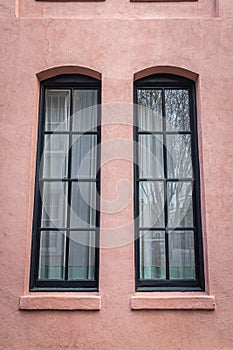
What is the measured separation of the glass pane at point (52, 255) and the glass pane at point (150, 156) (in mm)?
1291

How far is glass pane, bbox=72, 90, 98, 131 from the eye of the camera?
492cm

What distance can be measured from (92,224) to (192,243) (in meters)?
1.23

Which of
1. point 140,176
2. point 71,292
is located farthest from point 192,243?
point 71,292

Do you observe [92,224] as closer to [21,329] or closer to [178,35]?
[21,329]

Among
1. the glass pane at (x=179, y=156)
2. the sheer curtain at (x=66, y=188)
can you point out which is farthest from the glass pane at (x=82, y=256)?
the glass pane at (x=179, y=156)

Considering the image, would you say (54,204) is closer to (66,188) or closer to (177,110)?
(66,188)

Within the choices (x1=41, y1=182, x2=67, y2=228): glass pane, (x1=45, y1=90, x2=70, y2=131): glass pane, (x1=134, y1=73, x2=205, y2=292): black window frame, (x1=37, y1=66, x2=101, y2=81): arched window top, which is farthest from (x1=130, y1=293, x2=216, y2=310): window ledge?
(x1=37, y1=66, x2=101, y2=81): arched window top

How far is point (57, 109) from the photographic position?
4961 mm

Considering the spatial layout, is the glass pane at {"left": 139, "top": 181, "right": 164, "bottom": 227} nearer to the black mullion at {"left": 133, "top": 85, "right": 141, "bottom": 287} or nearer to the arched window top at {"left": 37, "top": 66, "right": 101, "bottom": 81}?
the black mullion at {"left": 133, "top": 85, "right": 141, "bottom": 287}

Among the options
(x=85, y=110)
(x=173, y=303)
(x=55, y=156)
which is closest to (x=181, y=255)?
(x=173, y=303)

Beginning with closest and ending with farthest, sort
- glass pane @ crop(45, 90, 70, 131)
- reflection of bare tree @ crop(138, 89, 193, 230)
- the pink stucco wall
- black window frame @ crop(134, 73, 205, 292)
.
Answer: the pink stucco wall, black window frame @ crop(134, 73, 205, 292), reflection of bare tree @ crop(138, 89, 193, 230), glass pane @ crop(45, 90, 70, 131)

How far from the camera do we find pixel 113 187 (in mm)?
4516

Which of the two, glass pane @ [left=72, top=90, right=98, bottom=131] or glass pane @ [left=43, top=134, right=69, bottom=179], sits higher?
glass pane @ [left=72, top=90, right=98, bottom=131]

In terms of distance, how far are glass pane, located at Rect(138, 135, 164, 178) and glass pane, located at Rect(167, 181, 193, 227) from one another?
9.5 inches
